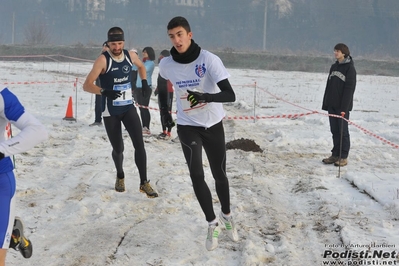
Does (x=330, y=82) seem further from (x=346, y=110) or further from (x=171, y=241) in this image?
(x=171, y=241)

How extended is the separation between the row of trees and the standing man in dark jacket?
106600 mm

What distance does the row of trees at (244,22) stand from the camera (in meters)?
118

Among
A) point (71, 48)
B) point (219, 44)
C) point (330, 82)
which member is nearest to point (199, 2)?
point (219, 44)

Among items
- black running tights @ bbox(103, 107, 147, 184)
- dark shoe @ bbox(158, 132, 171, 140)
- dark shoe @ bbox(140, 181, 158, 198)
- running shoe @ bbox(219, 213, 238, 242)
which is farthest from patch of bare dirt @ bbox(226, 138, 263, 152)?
running shoe @ bbox(219, 213, 238, 242)

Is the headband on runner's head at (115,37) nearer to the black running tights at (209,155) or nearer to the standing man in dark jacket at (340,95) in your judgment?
the black running tights at (209,155)

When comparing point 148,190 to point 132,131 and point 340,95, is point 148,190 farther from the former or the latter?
point 340,95

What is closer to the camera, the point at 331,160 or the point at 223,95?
the point at 223,95

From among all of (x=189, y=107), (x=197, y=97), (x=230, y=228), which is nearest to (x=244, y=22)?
(x=189, y=107)

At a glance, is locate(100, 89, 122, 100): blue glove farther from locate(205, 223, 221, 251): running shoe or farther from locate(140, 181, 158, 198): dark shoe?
locate(205, 223, 221, 251): running shoe

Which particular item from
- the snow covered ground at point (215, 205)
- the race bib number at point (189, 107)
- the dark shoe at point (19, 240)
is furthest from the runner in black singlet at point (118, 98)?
the dark shoe at point (19, 240)

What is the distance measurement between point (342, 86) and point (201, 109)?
4490 mm

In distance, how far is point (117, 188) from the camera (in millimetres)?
7098

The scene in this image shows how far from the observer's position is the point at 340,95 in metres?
9.11

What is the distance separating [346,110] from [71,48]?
55.1 metres
